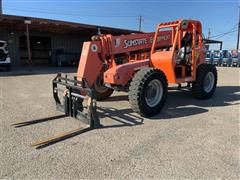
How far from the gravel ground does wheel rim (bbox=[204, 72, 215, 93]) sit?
1379 millimetres

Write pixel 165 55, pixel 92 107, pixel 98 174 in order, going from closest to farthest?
pixel 98 174 → pixel 92 107 → pixel 165 55

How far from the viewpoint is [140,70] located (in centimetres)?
543

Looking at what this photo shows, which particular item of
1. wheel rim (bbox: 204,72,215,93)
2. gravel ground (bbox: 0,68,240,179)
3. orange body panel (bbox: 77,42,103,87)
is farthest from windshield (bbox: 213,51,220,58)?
orange body panel (bbox: 77,42,103,87)

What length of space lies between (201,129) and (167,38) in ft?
11.4

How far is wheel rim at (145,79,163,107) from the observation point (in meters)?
5.48

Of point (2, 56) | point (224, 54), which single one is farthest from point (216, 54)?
point (2, 56)

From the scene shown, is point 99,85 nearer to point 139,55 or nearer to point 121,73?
point 121,73

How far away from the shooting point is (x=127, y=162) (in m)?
3.34

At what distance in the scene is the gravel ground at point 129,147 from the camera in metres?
3.10

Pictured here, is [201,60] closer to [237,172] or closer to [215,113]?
[215,113]

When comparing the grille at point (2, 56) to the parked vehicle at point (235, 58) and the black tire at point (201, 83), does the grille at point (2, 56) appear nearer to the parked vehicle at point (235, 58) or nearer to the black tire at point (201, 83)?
the black tire at point (201, 83)

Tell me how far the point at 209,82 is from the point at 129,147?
15.7 ft

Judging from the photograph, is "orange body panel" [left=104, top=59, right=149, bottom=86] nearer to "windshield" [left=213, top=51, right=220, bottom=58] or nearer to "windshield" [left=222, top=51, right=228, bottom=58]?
"windshield" [left=222, top=51, right=228, bottom=58]

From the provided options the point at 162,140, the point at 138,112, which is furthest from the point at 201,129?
the point at 138,112
